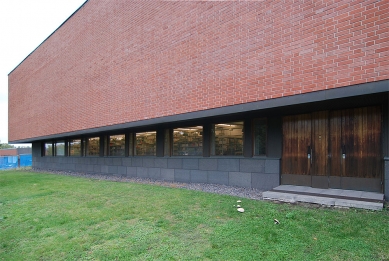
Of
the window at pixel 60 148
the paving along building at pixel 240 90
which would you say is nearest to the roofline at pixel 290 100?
the paving along building at pixel 240 90

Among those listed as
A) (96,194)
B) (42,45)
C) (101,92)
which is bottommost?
(96,194)

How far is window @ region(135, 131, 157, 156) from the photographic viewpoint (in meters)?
12.7

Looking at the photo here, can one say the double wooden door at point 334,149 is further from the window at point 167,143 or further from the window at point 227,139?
the window at point 167,143

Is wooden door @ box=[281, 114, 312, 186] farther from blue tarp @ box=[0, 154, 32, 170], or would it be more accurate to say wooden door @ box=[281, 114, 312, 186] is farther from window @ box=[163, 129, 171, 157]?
blue tarp @ box=[0, 154, 32, 170]

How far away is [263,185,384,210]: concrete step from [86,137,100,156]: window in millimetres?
13080

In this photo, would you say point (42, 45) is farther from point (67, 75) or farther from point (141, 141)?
point (141, 141)

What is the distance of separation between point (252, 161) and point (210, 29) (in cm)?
490

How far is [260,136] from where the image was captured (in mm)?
8594

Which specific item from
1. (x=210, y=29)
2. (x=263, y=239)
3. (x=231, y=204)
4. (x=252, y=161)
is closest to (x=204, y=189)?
(x=252, y=161)

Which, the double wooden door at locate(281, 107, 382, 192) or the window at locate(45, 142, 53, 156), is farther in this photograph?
the window at locate(45, 142, 53, 156)

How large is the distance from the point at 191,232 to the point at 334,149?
16.0 feet

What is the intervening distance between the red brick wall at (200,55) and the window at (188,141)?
4.43 ft

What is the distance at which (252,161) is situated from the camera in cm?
847

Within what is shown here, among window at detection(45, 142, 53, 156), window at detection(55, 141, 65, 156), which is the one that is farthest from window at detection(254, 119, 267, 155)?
window at detection(45, 142, 53, 156)
